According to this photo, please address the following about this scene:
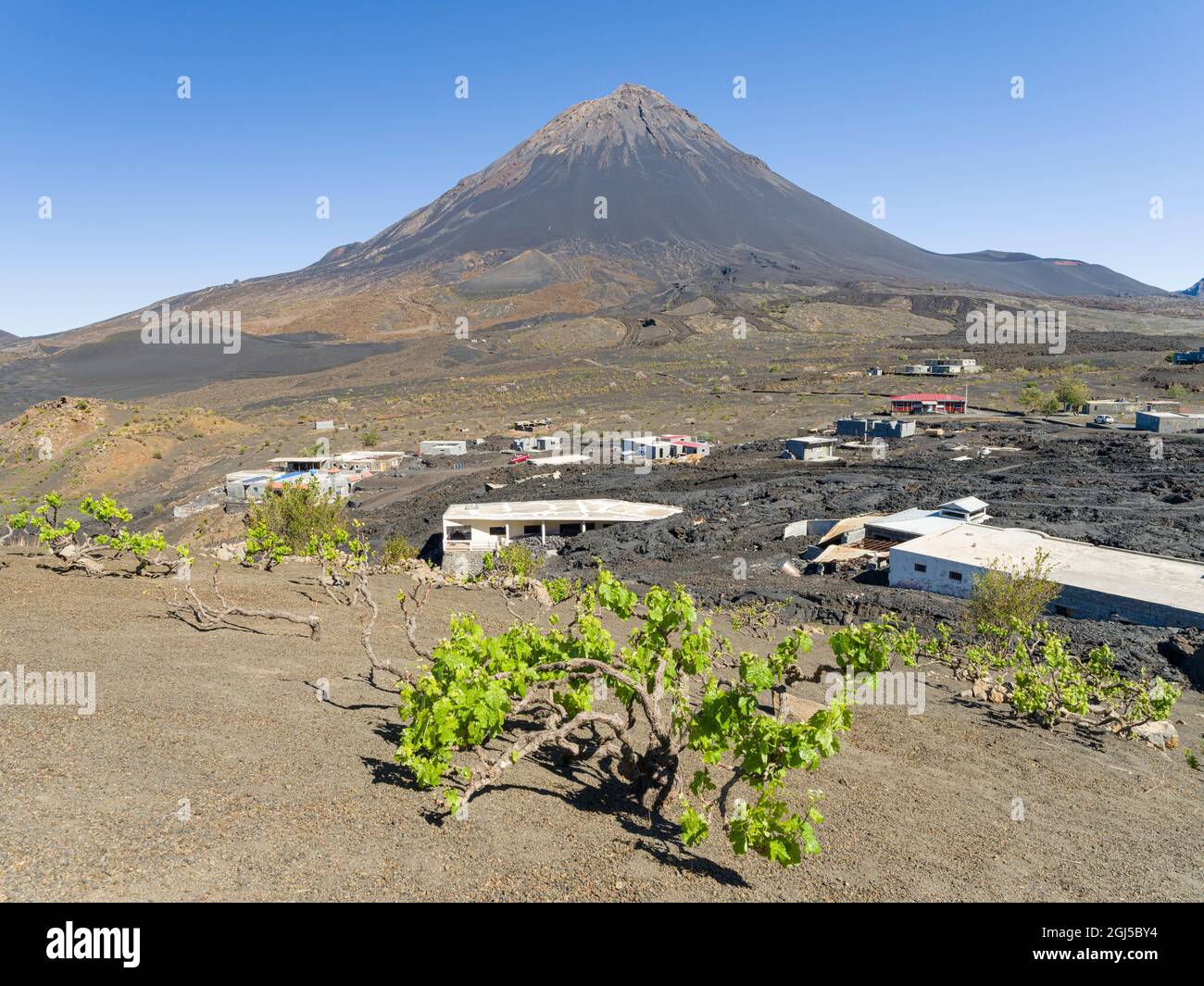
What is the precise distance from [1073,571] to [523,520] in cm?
2110

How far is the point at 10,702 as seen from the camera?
1009 cm

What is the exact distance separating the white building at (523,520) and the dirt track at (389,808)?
18487 millimetres

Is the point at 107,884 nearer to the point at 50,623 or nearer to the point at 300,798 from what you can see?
the point at 300,798

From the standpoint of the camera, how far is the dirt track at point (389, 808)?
283 inches

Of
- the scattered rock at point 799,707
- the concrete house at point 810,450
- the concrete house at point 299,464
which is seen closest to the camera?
the scattered rock at point 799,707

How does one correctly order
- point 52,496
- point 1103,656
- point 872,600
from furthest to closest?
point 872,600
point 52,496
point 1103,656

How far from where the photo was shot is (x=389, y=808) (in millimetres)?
8539

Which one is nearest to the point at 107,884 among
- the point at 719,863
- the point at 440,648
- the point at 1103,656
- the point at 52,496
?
the point at 440,648

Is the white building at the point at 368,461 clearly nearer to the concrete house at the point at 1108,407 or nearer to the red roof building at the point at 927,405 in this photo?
the red roof building at the point at 927,405

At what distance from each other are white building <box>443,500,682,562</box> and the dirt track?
18.5m

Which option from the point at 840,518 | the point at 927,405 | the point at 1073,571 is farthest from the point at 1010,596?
the point at 927,405

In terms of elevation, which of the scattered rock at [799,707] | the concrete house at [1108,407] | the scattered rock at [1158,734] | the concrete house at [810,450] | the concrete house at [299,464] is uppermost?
the concrete house at [1108,407]

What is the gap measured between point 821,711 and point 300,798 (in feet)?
18.6

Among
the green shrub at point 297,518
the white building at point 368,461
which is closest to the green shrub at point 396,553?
the green shrub at point 297,518
